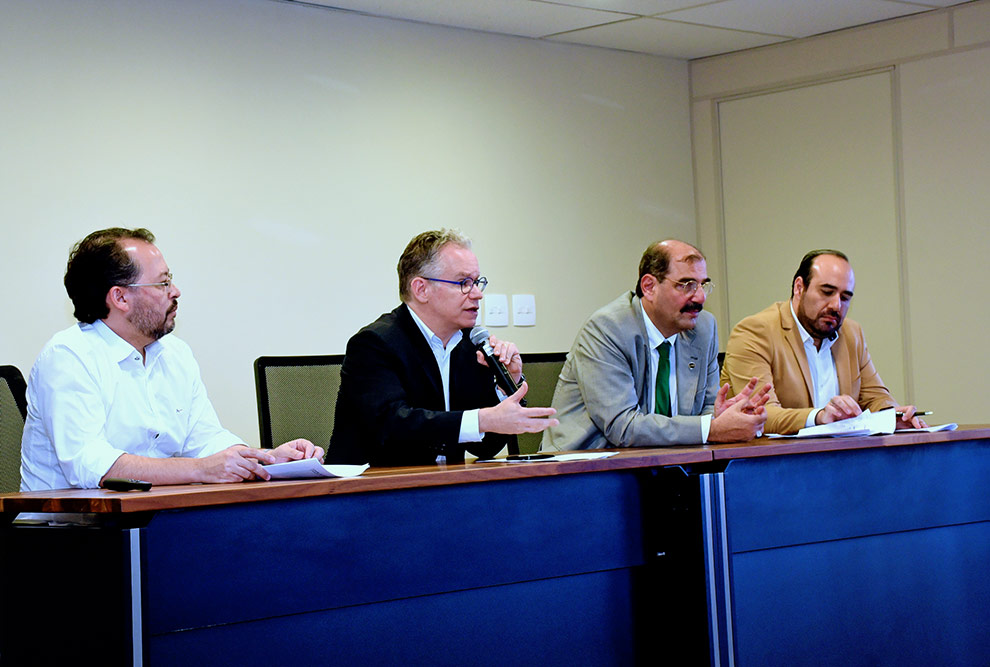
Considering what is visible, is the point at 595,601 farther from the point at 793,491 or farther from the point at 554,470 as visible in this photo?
the point at 793,491

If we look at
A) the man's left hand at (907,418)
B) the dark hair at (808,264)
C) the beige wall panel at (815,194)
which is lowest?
the man's left hand at (907,418)

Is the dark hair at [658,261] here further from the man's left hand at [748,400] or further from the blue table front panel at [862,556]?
the blue table front panel at [862,556]

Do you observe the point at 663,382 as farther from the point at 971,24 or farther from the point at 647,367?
the point at 971,24

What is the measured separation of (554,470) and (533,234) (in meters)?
2.78

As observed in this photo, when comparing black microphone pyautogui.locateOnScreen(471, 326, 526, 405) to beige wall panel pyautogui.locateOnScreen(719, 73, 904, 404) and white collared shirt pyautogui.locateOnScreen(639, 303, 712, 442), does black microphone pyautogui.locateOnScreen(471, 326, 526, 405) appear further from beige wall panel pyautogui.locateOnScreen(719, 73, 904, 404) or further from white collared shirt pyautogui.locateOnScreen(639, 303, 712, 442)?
beige wall panel pyautogui.locateOnScreen(719, 73, 904, 404)

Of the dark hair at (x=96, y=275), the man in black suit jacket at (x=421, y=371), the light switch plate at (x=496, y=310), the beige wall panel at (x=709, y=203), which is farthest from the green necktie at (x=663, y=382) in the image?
the beige wall panel at (x=709, y=203)

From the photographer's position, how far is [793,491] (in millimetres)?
2729

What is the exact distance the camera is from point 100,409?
2617 mm

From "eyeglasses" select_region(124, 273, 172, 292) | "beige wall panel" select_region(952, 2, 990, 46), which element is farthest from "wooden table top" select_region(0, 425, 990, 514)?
"beige wall panel" select_region(952, 2, 990, 46)

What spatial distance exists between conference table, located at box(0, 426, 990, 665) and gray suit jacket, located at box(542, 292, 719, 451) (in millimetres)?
427

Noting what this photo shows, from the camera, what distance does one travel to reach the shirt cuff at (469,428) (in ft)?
9.14

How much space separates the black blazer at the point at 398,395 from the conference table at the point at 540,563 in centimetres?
50

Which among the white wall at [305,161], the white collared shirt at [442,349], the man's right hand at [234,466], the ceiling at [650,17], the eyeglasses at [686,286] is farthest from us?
the ceiling at [650,17]

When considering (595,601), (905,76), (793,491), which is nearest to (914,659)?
(793,491)
